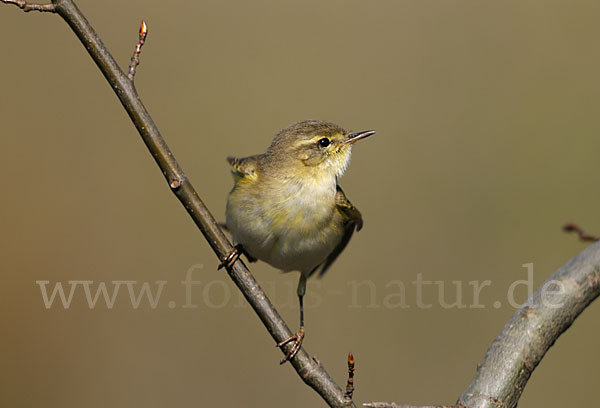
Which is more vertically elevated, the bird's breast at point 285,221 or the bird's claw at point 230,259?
the bird's breast at point 285,221

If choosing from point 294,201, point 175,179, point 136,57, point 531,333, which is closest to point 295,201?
point 294,201

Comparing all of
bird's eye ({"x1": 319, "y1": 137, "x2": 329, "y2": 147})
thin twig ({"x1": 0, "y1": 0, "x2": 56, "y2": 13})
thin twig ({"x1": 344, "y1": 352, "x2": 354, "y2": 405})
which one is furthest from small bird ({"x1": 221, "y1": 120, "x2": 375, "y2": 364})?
thin twig ({"x1": 0, "y1": 0, "x2": 56, "y2": 13})

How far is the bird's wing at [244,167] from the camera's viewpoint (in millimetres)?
3232

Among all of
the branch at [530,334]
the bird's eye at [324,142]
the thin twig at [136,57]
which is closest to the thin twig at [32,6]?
the thin twig at [136,57]

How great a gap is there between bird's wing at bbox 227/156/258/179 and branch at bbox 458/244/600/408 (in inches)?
62.1

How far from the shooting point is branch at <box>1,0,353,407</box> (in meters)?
2.06

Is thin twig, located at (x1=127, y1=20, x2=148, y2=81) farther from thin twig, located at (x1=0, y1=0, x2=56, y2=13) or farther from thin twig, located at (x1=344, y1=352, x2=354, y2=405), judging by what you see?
thin twig, located at (x1=344, y1=352, x2=354, y2=405)

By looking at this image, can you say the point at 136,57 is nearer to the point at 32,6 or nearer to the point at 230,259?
the point at 32,6

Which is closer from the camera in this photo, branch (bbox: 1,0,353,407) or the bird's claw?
branch (bbox: 1,0,353,407)

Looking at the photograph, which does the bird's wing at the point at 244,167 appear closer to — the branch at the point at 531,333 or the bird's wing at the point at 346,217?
the bird's wing at the point at 346,217

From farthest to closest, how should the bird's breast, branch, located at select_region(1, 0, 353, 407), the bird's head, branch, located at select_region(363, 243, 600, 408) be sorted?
the bird's head < the bird's breast < branch, located at select_region(1, 0, 353, 407) < branch, located at select_region(363, 243, 600, 408)

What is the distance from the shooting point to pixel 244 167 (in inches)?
129

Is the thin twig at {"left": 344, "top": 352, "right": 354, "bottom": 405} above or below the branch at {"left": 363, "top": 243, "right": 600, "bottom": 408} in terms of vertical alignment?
above

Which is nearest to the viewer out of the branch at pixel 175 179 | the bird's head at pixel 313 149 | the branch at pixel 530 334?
the branch at pixel 530 334
